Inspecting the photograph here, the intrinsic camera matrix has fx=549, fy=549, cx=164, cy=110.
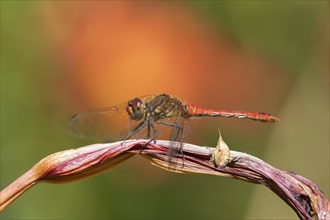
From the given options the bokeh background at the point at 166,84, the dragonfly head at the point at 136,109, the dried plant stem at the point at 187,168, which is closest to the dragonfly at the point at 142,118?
the dragonfly head at the point at 136,109

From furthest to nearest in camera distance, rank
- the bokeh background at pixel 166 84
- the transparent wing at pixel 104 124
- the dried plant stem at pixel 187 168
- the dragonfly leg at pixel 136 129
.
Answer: the bokeh background at pixel 166 84 → the transparent wing at pixel 104 124 → the dragonfly leg at pixel 136 129 → the dried plant stem at pixel 187 168

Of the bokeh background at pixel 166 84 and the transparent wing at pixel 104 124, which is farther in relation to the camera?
the bokeh background at pixel 166 84

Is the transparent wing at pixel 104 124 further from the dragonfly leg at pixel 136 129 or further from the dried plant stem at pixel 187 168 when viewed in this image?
the dried plant stem at pixel 187 168

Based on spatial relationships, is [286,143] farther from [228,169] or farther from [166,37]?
[228,169]

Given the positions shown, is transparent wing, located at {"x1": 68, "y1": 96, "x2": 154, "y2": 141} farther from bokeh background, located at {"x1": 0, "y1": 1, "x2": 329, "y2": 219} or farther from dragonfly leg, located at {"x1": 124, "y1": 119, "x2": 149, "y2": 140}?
bokeh background, located at {"x1": 0, "y1": 1, "x2": 329, "y2": 219}

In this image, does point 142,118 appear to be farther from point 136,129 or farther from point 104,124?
point 104,124

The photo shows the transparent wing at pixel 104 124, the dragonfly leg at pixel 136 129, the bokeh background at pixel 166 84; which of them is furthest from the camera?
the bokeh background at pixel 166 84

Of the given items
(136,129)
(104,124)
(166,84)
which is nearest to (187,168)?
(136,129)
